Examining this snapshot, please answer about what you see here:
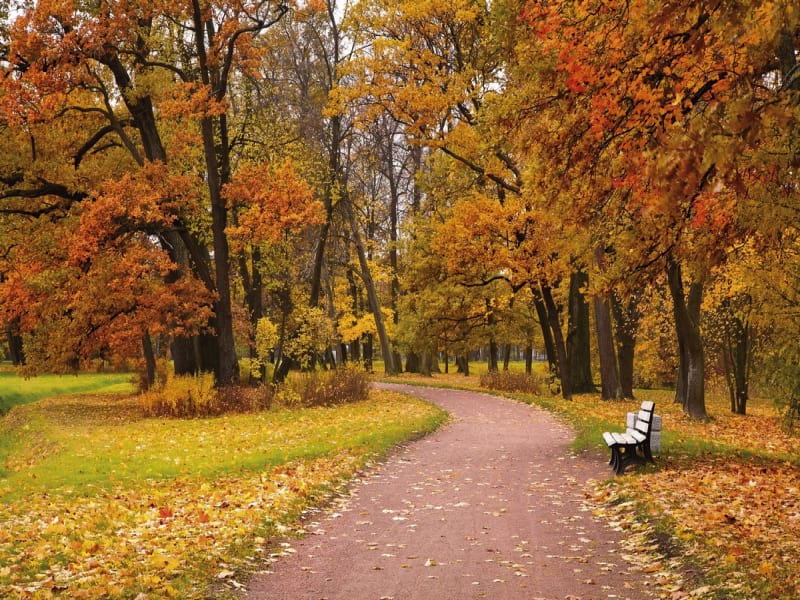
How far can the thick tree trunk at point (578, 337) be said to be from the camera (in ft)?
91.9

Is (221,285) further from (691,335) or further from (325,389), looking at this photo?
(691,335)

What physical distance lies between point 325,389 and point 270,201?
5.91 meters

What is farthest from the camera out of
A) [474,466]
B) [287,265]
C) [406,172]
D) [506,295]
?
[406,172]

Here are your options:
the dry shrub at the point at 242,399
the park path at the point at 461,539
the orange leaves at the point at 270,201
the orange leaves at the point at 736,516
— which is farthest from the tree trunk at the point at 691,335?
the dry shrub at the point at 242,399

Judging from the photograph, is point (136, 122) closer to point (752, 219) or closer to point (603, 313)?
point (603, 313)

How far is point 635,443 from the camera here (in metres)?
11.2

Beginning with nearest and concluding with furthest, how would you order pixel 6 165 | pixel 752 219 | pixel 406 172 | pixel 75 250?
pixel 752 219 → pixel 75 250 → pixel 6 165 → pixel 406 172

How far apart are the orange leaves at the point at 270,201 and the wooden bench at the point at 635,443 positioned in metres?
12.4

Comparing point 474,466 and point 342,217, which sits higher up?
point 342,217

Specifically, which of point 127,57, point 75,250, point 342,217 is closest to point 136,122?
point 127,57

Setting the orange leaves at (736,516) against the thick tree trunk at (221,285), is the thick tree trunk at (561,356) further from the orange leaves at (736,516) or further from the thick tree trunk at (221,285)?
the orange leaves at (736,516)

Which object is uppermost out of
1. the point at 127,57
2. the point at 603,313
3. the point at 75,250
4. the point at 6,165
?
the point at 127,57

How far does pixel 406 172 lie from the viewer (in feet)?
144

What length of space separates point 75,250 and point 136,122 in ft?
20.0
